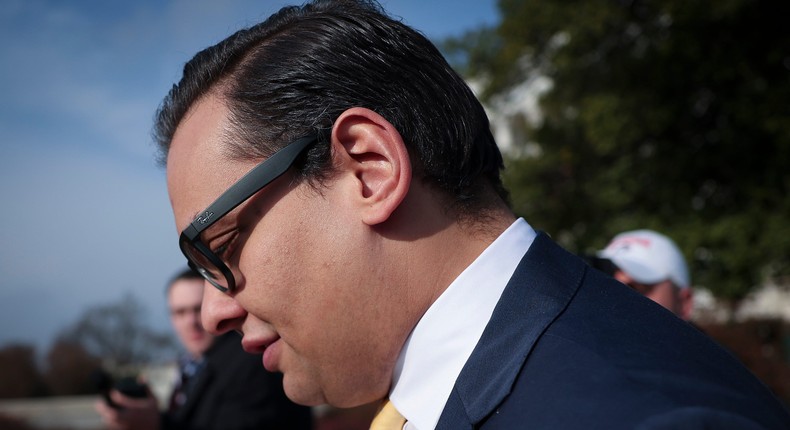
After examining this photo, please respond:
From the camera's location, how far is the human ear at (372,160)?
1415mm

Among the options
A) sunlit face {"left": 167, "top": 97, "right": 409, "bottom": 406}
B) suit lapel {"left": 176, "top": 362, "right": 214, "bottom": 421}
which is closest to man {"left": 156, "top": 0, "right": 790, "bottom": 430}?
sunlit face {"left": 167, "top": 97, "right": 409, "bottom": 406}

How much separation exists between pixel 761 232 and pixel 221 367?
868 cm

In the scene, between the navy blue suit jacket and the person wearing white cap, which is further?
the person wearing white cap

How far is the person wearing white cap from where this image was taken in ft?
12.2

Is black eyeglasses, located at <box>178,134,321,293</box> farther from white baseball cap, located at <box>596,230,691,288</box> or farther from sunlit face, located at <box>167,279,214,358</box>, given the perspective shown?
sunlit face, located at <box>167,279,214,358</box>

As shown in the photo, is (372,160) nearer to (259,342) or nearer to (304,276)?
(304,276)

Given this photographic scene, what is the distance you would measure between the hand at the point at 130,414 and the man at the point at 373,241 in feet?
9.61

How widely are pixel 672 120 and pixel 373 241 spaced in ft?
37.0

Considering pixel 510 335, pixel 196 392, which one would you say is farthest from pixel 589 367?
pixel 196 392

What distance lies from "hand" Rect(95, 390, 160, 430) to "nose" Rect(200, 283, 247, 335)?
2.88 meters

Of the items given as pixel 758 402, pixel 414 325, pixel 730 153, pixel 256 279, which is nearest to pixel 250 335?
pixel 256 279

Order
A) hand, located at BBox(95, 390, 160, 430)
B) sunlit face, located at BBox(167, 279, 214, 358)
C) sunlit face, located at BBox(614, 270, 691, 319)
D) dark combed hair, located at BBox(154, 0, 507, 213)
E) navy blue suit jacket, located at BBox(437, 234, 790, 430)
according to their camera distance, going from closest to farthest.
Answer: navy blue suit jacket, located at BBox(437, 234, 790, 430), dark combed hair, located at BBox(154, 0, 507, 213), sunlit face, located at BBox(614, 270, 691, 319), hand, located at BBox(95, 390, 160, 430), sunlit face, located at BBox(167, 279, 214, 358)

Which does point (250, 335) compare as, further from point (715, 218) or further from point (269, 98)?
point (715, 218)

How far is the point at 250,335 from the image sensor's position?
5.22 ft
